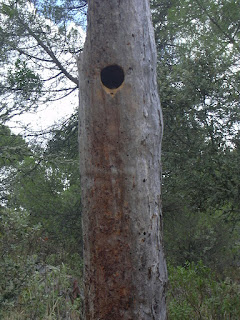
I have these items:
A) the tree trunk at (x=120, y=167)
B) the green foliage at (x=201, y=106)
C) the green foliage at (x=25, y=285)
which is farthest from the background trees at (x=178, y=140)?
the tree trunk at (x=120, y=167)

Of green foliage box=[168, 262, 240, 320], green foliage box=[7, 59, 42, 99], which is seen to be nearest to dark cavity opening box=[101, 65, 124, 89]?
green foliage box=[168, 262, 240, 320]

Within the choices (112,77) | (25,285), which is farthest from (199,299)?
(112,77)

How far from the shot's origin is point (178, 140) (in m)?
9.63

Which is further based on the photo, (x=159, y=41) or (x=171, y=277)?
(x=159, y=41)

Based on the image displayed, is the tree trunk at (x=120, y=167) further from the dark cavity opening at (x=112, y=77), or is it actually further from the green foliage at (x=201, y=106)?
the green foliage at (x=201, y=106)

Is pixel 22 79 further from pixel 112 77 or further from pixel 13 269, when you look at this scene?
pixel 112 77

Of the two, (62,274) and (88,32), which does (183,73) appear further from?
(88,32)

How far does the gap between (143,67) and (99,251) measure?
1.49m

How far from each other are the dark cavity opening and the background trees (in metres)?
4.11

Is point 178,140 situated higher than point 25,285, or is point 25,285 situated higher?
point 178,140

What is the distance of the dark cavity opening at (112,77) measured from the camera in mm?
3959

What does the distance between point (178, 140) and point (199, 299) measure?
125 inches

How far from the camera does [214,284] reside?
7672 mm

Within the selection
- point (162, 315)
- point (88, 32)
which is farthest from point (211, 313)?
point (88, 32)
